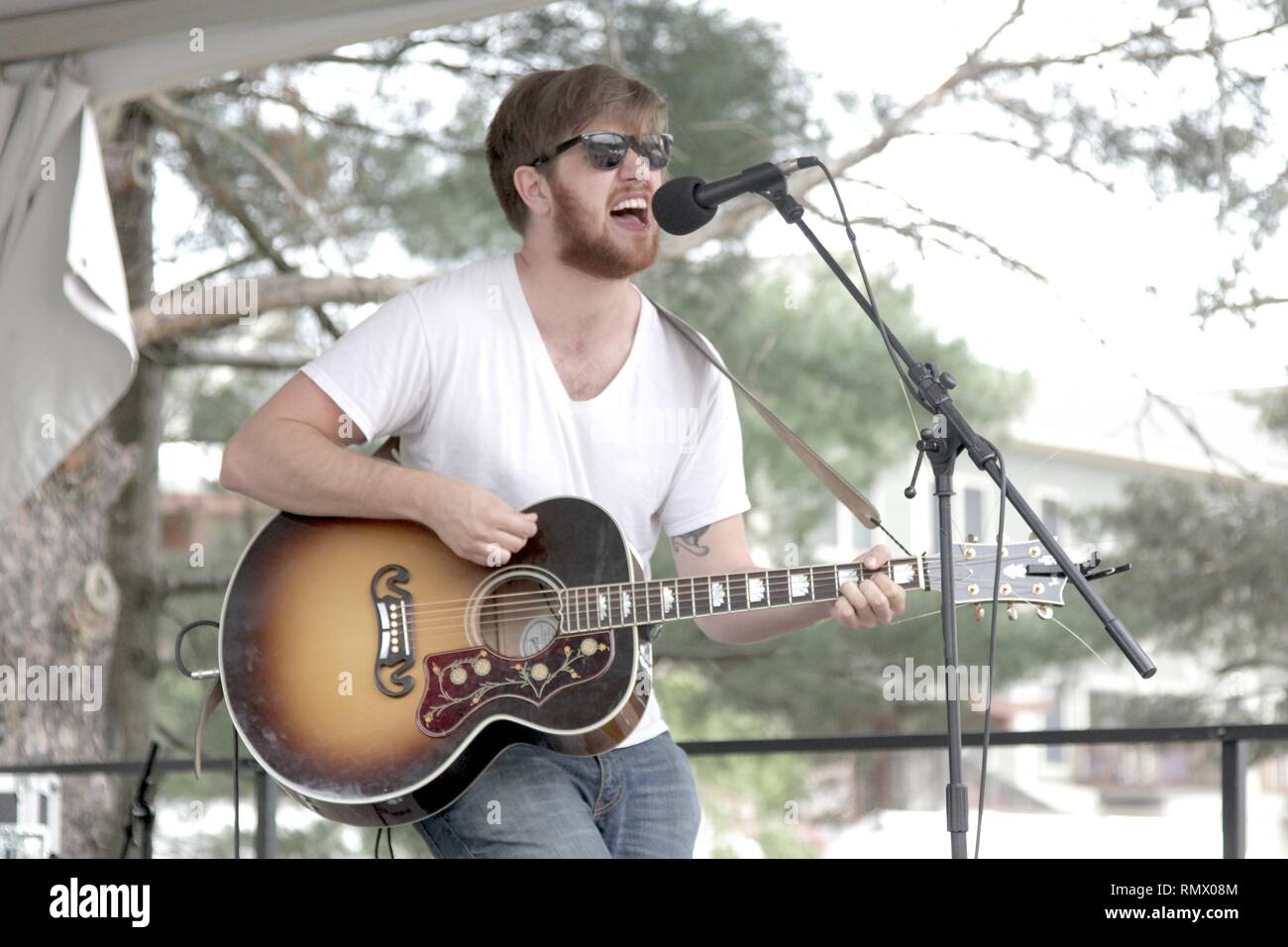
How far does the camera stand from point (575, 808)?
2316 mm

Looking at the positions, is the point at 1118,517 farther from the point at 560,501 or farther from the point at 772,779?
the point at 560,501

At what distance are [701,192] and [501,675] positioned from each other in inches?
32.7

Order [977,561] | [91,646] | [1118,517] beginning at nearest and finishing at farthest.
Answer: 1. [977,561]
2. [91,646]
3. [1118,517]

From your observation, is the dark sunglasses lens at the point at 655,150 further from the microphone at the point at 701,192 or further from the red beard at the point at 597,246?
the microphone at the point at 701,192

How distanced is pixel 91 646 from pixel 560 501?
5.09 meters

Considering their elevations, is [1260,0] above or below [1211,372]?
above

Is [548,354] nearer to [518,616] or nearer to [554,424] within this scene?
[554,424]

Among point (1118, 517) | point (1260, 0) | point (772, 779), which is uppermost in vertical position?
point (1260, 0)

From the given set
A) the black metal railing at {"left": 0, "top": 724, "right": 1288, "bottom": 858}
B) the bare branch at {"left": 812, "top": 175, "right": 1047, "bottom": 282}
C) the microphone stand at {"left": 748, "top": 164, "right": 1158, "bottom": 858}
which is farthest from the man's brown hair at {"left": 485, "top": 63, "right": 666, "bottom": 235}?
the bare branch at {"left": 812, "top": 175, "right": 1047, "bottom": 282}

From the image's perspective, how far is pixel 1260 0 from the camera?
690 centimetres

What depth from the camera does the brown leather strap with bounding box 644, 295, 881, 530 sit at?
2.57m

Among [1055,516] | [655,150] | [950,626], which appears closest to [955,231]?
[1055,516]

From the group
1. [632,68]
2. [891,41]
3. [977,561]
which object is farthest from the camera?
[891,41]
